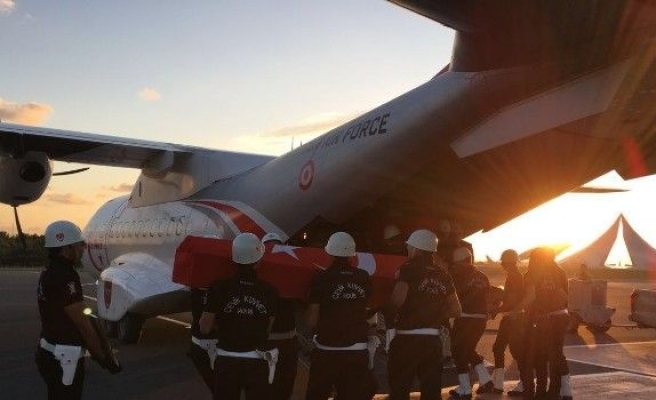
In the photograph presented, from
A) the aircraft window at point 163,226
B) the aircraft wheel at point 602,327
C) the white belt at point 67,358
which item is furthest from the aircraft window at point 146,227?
the aircraft wheel at point 602,327

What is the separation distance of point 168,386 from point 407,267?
4525 mm

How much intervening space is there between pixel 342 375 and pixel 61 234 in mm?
2819

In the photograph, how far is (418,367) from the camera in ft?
22.1

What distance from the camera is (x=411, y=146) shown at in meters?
9.59

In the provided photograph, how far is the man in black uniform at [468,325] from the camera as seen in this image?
8750mm

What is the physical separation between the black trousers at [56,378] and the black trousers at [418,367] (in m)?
3.00

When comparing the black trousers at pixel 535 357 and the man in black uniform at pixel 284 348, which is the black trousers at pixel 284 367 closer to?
the man in black uniform at pixel 284 348

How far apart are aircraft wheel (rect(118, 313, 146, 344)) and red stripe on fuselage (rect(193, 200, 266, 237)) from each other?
265 centimetres

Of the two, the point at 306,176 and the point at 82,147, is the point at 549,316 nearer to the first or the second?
the point at 306,176

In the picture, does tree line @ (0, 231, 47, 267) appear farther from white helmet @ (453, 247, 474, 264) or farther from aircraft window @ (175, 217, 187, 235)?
white helmet @ (453, 247, 474, 264)

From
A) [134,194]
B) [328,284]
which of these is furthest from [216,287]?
[134,194]

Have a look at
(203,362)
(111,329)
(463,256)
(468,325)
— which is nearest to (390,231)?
(463,256)

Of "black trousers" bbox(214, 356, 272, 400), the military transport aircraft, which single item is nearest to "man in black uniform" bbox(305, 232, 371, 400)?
"black trousers" bbox(214, 356, 272, 400)

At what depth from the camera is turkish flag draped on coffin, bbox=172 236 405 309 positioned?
7.21 meters
